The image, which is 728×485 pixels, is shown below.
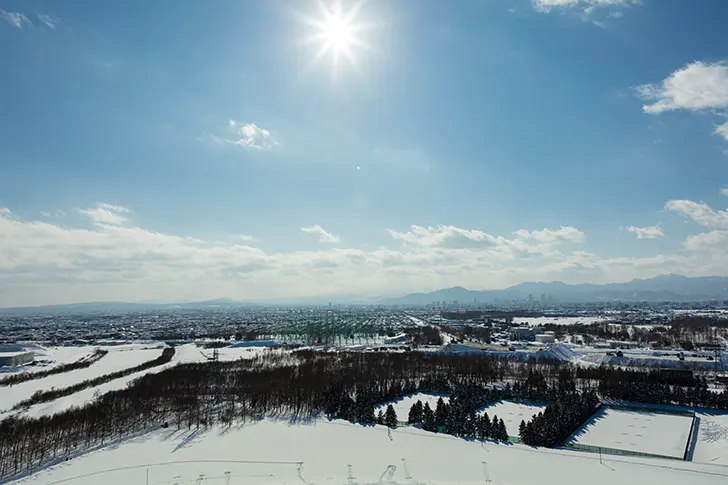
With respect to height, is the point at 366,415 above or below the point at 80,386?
above

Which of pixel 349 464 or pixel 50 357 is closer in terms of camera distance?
pixel 349 464

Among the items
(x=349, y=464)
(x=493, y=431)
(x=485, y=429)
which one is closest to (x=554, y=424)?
(x=493, y=431)

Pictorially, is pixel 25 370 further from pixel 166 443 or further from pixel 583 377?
pixel 583 377

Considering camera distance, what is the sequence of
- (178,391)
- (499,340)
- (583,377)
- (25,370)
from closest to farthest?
(178,391) < (583,377) < (25,370) < (499,340)

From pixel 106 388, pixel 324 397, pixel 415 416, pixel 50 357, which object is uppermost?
pixel 324 397

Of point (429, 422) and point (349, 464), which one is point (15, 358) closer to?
point (349, 464)

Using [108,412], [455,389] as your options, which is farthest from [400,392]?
[108,412]
